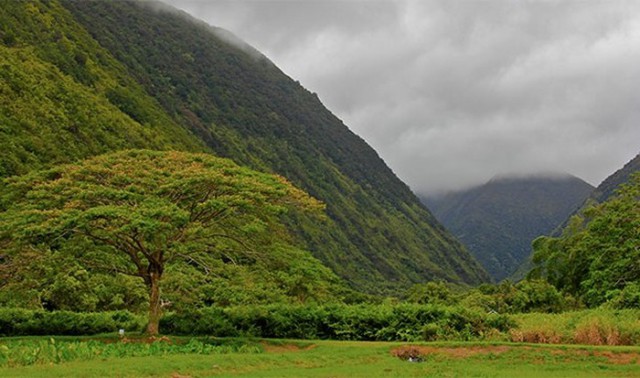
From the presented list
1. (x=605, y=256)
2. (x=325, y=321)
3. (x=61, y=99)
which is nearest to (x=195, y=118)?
(x=61, y=99)

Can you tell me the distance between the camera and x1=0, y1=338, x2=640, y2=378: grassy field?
1508cm

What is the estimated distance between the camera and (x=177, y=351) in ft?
61.9

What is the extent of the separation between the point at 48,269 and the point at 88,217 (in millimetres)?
3842

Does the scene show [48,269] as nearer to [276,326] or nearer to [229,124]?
[276,326]

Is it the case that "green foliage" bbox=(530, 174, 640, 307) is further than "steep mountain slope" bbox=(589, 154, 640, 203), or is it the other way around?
"steep mountain slope" bbox=(589, 154, 640, 203)

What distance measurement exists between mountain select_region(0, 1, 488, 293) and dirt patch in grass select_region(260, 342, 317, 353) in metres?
35.6

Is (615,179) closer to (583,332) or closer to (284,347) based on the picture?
(583,332)

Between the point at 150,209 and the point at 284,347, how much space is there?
A: 669cm

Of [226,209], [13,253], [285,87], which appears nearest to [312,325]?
[226,209]

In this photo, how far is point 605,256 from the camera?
129 feet

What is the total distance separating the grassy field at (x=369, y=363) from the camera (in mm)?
15078

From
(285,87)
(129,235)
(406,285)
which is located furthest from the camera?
(285,87)

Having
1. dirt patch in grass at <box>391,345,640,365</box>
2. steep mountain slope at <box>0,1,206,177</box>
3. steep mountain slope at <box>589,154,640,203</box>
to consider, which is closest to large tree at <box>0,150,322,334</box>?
dirt patch in grass at <box>391,345,640,365</box>

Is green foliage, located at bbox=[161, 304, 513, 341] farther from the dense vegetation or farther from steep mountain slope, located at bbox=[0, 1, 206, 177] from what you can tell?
the dense vegetation
